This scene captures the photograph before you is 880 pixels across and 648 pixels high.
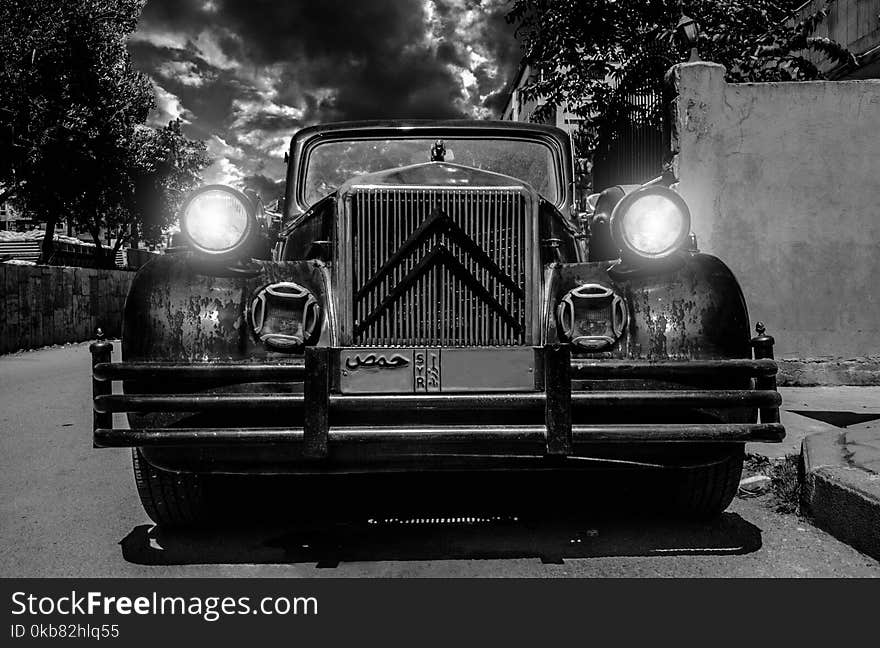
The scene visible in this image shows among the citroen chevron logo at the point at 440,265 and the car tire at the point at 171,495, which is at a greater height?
the citroen chevron logo at the point at 440,265

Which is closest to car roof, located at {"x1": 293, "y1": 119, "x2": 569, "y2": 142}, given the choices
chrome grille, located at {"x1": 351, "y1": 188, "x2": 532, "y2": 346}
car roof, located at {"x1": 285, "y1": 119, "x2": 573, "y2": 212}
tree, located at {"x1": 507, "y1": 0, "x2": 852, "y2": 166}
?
car roof, located at {"x1": 285, "y1": 119, "x2": 573, "y2": 212}

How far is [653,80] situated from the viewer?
A: 977 cm

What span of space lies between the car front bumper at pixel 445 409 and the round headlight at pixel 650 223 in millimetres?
550

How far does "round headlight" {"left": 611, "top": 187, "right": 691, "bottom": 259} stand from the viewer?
3.12m

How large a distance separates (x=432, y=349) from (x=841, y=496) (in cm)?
189

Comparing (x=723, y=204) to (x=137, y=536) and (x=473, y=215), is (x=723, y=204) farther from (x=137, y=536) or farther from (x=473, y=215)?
(x=137, y=536)

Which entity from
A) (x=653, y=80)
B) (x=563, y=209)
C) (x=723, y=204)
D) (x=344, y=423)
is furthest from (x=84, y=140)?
(x=344, y=423)

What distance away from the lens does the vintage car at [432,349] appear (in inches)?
→ 107

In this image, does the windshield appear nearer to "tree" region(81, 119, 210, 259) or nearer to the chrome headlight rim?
the chrome headlight rim

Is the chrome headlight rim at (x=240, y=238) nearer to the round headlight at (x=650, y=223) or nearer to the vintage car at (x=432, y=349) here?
the vintage car at (x=432, y=349)

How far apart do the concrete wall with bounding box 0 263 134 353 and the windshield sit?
33.4ft

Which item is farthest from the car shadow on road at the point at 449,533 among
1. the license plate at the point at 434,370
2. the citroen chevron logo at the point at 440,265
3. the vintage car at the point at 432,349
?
the citroen chevron logo at the point at 440,265

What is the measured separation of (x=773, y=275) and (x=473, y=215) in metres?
5.48
